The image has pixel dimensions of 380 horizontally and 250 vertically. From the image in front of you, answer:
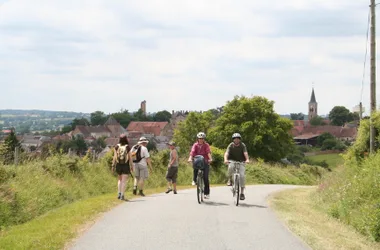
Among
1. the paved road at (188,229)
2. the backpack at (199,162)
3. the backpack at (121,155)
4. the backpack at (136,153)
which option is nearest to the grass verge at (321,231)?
the paved road at (188,229)

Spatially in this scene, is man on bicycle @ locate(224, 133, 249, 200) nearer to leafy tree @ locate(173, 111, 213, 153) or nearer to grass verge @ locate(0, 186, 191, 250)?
grass verge @ locate(0, 186, 191, 250)

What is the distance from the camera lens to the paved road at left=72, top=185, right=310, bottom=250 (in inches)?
374

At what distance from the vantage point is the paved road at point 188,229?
9500 mm

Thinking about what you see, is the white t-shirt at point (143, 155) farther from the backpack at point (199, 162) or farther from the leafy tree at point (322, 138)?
the leafy tree at point (322, 138)

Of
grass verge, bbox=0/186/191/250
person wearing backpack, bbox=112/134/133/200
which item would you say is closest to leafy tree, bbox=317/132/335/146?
person wearing backpack, bbox=112/134/133/200

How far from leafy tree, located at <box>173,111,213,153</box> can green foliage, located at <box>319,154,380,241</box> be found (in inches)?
3543

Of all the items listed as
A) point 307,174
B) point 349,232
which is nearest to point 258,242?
point 349,232

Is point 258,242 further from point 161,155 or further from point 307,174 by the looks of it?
point 307,174

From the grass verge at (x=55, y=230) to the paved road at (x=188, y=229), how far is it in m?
0.25

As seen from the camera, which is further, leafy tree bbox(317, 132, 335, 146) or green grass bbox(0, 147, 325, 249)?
leafy tree bbox(317, 132, 335, 146)

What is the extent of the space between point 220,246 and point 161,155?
1980 cm

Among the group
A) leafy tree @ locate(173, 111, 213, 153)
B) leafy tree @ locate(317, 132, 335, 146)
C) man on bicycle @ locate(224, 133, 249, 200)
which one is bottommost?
leafy tree @ locate(317, 132, 335, 146)

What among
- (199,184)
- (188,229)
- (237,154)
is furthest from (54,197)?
(188,229)

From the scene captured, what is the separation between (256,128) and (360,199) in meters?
58.3
